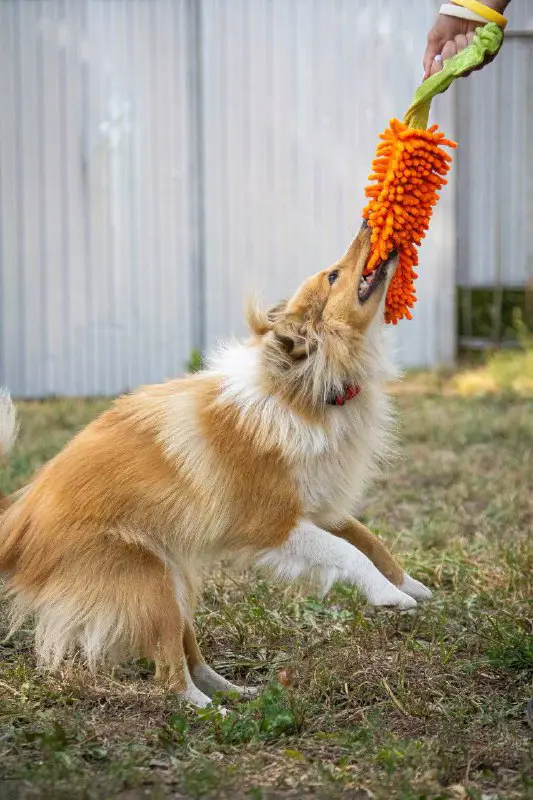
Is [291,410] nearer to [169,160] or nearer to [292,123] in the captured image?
[169,160]

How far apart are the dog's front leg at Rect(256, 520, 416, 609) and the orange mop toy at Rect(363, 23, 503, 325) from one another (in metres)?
0.85

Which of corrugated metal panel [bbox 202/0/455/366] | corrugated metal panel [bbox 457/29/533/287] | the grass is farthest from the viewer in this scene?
corrugated metal panel [bbox 457/29/533/287]

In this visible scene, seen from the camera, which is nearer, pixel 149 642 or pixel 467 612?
pixel 149 642

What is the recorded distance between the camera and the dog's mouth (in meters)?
3.53

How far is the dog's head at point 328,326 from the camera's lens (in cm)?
347

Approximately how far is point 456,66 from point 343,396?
111 centimetres

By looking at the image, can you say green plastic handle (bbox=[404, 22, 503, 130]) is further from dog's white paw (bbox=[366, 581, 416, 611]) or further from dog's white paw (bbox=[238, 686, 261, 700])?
dog's white paw (bbox=[238, 686, 261, 700])

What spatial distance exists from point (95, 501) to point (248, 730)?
0.85 metres

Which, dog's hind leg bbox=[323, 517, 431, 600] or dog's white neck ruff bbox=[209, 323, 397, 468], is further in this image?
dog's hind leg bbox=[323, 517, 431, 600]

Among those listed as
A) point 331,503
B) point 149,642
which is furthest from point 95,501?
point 331,503

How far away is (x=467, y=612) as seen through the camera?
3.87 meters

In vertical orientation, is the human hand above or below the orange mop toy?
above

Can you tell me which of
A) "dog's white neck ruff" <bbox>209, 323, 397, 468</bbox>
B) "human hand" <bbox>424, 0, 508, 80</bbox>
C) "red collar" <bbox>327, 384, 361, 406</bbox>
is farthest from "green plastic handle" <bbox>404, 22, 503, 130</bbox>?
"red collar" <bbox>327, 384, 361, 406</bbox>

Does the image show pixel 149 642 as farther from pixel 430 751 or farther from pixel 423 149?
pixel 423 149
